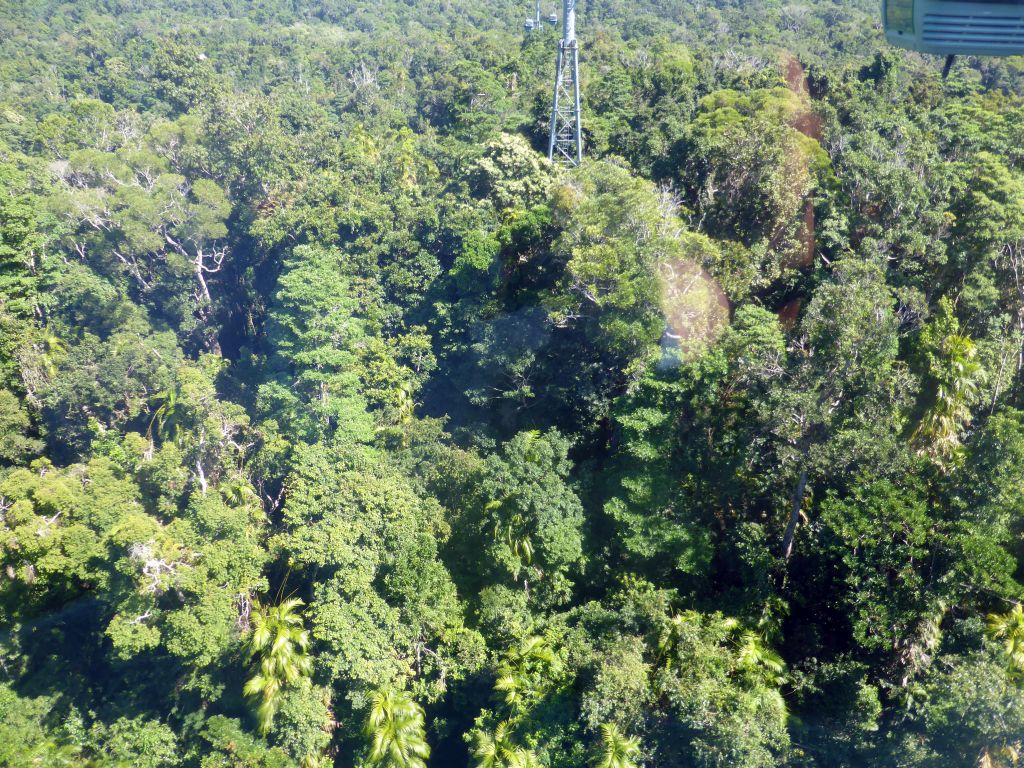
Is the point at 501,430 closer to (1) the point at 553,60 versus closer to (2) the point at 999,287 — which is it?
(2) the point at 999,287

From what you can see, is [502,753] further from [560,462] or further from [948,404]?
[948,404]

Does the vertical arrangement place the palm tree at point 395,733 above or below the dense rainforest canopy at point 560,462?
below

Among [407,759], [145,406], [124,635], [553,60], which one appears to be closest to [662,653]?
[407,759]

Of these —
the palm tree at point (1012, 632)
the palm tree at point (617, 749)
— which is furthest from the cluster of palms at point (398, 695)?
the palm tree at point (1012, 632)

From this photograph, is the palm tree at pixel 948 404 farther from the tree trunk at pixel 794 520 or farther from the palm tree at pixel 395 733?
the palm tree at pixel 395 733

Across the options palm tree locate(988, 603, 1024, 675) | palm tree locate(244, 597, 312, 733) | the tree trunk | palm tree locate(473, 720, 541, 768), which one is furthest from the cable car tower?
palm tree locate(473, 720, 541, 768)

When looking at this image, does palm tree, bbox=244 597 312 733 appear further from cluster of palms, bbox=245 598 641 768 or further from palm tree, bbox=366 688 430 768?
palm tree, bbox=366 688 430 768
